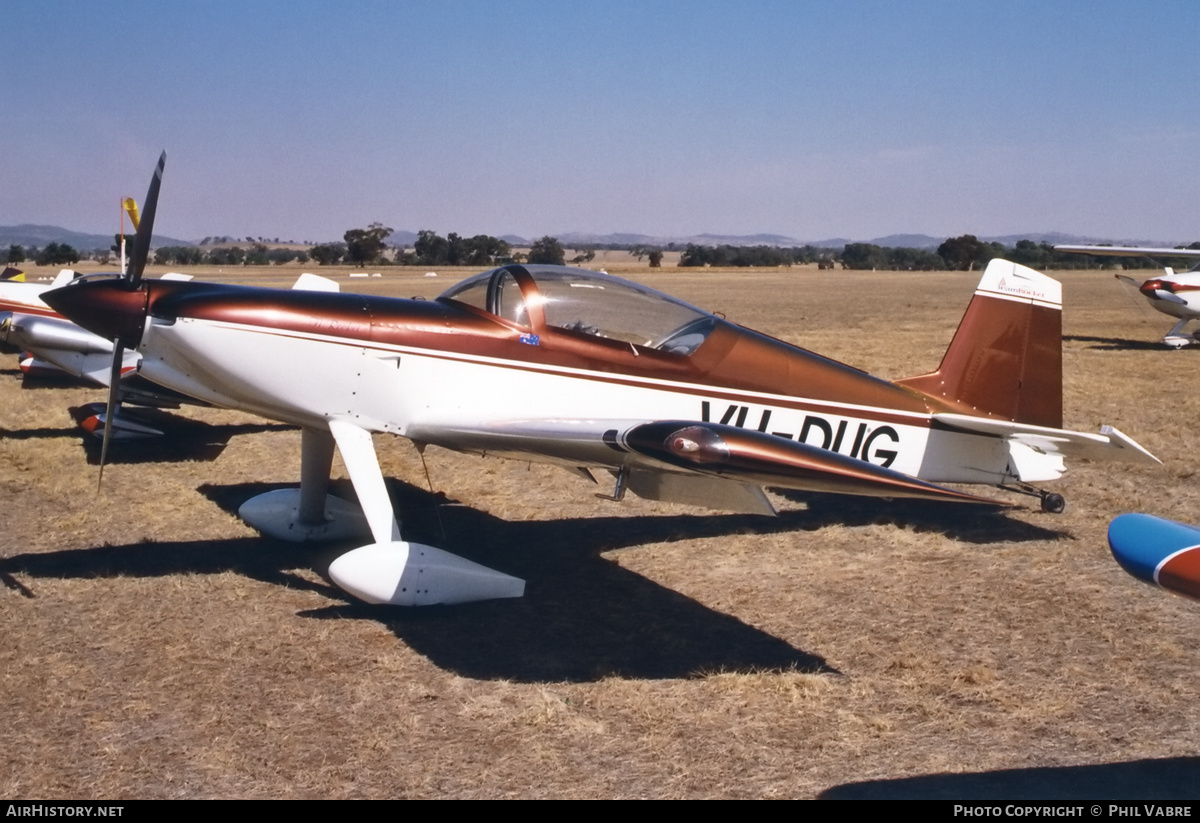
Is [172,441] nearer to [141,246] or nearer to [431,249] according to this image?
[141,246]

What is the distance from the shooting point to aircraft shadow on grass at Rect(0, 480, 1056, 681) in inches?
207

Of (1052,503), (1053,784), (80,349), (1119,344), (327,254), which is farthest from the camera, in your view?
(327,254)

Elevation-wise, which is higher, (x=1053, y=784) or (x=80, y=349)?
(x=80, y=349)

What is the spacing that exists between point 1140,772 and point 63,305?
580 cm

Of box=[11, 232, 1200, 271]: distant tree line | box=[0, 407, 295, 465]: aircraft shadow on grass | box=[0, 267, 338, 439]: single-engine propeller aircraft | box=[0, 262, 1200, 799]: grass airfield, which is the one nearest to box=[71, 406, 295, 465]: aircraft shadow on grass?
box=[0, 407, 295, 465]: aircraft shadow on grass

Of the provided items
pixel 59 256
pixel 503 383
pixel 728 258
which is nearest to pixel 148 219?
pixel 503 383

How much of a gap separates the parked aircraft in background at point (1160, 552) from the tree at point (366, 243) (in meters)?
77.6

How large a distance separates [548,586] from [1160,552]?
4.14 m

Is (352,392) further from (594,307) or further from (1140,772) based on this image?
(1140,772)

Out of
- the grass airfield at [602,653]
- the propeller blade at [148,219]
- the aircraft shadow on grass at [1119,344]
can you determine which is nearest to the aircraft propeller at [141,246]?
the propeller blade at [148,219]

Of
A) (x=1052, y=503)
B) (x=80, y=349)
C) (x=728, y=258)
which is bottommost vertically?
(x=1052, y=503)

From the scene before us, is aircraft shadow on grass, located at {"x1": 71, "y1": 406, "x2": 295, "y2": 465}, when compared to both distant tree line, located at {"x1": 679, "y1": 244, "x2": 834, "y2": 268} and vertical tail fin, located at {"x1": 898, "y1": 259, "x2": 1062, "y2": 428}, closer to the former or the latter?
vertical tail fin, located at {"x1": 898, "y1": 259, "x2": 1062, "y2": 428}

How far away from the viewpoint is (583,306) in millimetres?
6316

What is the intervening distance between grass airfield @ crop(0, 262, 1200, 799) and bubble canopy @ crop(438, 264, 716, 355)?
5.31 ft
